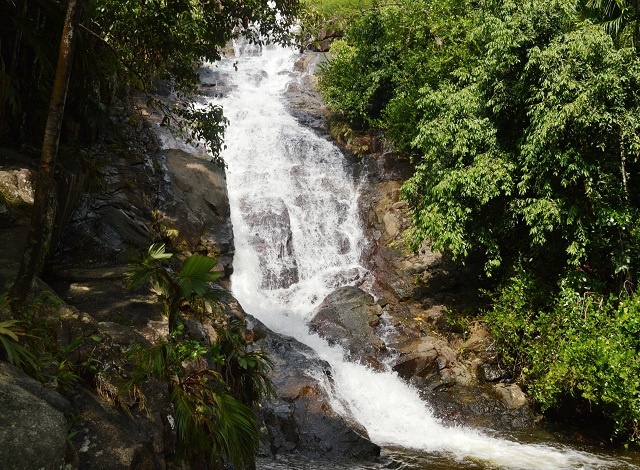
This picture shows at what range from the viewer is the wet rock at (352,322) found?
38.9ft

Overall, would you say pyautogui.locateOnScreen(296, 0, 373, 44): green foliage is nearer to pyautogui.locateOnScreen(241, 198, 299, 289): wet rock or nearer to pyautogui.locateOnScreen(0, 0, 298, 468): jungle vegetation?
pyautogui.locateOnScreen(0, 0, 298, 468): jungle vegetation

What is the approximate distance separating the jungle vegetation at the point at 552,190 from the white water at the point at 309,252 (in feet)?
6.34

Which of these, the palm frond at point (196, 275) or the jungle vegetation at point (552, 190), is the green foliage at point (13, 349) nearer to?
the palm frond at point (196, 275)

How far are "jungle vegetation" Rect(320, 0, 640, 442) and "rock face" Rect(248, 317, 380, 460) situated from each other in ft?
13.8

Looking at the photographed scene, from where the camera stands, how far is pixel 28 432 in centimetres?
304

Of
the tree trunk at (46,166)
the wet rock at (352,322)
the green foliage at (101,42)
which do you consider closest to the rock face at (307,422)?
the wet rock at (352,322)

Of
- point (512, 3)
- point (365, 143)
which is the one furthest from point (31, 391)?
point (365, 143)

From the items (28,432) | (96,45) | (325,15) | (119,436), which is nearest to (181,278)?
(119,436)

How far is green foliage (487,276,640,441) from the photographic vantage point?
8.98 meters

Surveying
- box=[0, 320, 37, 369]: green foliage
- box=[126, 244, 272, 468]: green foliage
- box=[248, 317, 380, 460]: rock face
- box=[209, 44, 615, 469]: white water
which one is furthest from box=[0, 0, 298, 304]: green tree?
box=[209, 44, 615, 469]: white water

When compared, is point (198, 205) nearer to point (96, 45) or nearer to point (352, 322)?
point (96, 45)

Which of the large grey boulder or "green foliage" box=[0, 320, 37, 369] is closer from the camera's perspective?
the large grey boulder

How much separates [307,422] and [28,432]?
5.94m

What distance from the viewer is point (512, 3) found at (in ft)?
36.8
